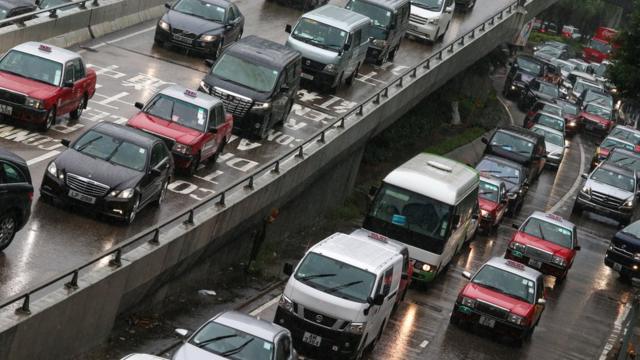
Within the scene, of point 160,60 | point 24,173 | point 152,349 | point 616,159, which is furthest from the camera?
point 616,159

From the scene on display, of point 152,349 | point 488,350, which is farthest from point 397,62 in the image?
point 152,349

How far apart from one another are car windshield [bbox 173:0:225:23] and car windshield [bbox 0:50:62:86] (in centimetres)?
1028

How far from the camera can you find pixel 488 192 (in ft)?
136

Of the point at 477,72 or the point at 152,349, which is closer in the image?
the point at 152,349

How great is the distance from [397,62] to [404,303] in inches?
698

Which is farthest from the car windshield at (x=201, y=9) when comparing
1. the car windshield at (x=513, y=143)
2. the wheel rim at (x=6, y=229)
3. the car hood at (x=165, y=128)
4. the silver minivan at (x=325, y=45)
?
the wheel rim at (x=6, y=229)

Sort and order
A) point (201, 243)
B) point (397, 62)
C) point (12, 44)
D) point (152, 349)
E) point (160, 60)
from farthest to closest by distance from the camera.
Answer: point (397, 62), point (160, 60), point (12, 44), point (201, 243), point (152, 349)

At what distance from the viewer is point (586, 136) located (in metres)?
64.6

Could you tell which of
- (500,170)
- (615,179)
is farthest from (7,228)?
(615,179)

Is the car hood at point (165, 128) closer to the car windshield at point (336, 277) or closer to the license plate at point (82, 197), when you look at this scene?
the license plate at point (82, 197)

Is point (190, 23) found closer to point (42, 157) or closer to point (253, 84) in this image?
point (253, 84)

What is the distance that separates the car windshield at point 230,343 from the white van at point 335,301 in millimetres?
4079

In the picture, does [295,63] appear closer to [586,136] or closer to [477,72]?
[477,72]

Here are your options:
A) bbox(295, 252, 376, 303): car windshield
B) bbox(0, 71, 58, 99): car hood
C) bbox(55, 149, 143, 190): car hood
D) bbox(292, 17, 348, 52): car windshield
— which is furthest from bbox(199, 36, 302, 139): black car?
bbox(295, 252, 376, 303): car windshield
